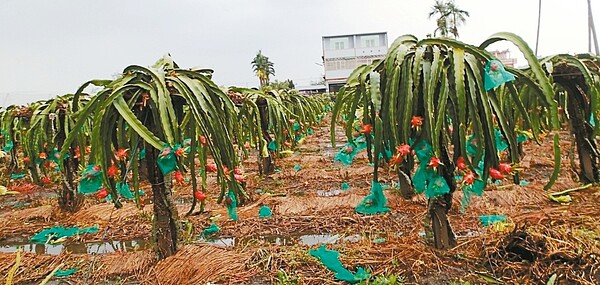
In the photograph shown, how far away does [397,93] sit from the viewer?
2082 mm

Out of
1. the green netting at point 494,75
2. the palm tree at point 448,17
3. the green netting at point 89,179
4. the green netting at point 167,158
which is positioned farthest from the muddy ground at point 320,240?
the palm tree at point 448,17

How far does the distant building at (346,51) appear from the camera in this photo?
119 feet

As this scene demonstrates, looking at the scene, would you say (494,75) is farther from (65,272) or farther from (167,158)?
(65,272)

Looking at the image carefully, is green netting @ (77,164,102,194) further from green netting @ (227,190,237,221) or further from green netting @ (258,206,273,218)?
green netting @ (258,206,273,218)

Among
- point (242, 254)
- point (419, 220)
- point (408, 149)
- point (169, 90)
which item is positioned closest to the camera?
point (408, 149)

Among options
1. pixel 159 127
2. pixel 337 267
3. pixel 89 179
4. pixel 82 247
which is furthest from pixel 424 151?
pixel 82 247

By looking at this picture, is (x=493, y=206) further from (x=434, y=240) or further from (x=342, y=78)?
(x=342, y=78)

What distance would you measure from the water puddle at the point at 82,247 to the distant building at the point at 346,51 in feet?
110

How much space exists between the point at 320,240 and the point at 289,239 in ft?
0.82

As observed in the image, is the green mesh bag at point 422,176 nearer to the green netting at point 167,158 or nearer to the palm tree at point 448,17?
the green netting at point 167,158

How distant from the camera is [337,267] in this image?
223 cm

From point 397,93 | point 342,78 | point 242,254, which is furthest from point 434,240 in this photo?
point 342,78

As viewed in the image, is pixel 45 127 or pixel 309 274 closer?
pixel 309 274

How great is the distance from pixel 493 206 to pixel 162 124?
9.31 ft
